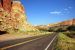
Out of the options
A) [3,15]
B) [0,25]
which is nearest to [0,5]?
[3,15]

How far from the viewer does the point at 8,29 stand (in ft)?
159

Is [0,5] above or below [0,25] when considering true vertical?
above

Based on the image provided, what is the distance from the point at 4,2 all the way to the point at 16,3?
95.6 feet

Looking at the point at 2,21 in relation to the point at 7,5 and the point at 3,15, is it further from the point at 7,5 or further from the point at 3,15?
the point at 7,5

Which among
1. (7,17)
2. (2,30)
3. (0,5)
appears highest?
(0,5)

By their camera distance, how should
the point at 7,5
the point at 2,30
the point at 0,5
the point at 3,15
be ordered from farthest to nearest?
the point at 7,5
the point at 0,5
the point at 3,15
the point at 2,30

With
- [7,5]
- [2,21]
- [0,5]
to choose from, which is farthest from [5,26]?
[7,5]

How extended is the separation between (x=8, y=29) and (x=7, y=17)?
12.2 feet

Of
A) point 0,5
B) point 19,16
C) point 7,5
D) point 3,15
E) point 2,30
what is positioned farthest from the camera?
point 19,16

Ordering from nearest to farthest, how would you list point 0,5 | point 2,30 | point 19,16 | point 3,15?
1. point 2,30
2. point 3,15
3. point 0,5
4. point 19,16

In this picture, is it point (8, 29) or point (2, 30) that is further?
point (8, 29)

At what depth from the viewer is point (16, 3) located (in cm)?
8431

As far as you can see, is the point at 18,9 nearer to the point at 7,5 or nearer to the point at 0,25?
the point at 7,5

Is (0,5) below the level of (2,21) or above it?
above
